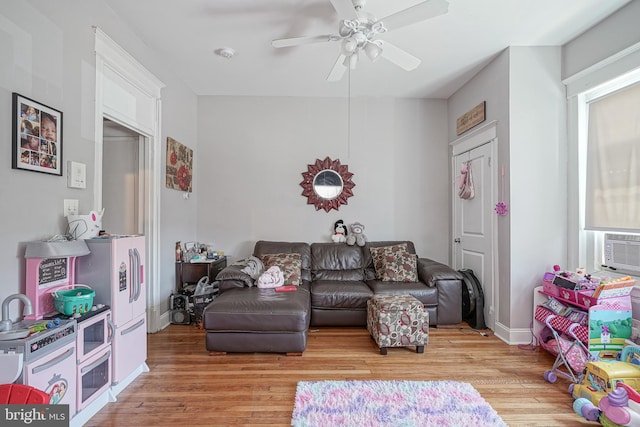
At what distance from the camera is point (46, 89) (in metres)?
1.95

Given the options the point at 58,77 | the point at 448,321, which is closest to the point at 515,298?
the point at 448,321

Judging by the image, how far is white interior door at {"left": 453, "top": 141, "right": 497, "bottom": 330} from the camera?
11.2 feet

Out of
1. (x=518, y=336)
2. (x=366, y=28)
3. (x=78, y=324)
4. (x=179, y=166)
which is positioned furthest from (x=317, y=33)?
(x=518, y=336)

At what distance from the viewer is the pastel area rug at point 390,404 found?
74.7 inches

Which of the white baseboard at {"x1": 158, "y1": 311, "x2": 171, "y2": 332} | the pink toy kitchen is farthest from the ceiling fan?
the white baseboard at {"x1": 158, "y1": 311, "x2": 171, "y2": 332}

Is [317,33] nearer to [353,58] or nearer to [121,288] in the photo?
[353,58]

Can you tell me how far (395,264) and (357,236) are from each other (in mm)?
709

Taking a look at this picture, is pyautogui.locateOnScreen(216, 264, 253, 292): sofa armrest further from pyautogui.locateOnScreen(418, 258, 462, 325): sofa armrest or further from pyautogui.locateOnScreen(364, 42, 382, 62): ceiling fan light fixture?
pyautogui.locateOnScreen(364, 42, 382, 62): ceiling fan light fixture

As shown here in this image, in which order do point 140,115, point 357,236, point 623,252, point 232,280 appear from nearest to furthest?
point 623,252 < point 140,115 < point 232,280 < point 357,236

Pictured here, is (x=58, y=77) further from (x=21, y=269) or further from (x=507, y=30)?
(x=507, y=30)

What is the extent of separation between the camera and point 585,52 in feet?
9.27

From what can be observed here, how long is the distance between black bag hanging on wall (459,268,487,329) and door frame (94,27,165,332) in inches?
133

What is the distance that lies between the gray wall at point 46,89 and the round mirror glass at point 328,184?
2.56 m

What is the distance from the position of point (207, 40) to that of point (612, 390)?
408cm
